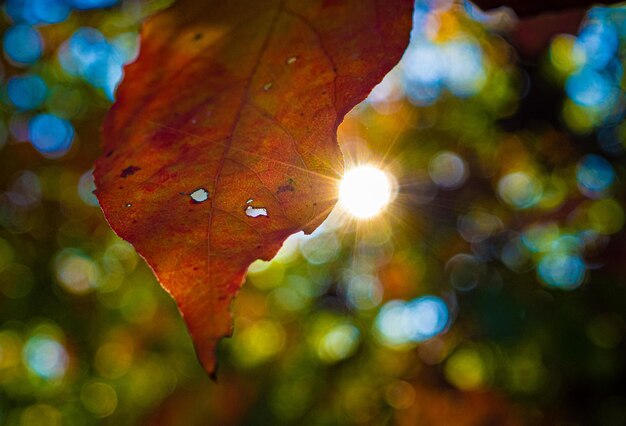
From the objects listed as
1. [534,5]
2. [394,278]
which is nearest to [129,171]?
[534,5]

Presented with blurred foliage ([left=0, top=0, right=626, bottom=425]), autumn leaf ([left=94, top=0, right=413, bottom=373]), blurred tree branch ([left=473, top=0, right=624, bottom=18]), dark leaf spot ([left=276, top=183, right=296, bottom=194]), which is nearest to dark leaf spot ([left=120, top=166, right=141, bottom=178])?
autumn leaf ([left=94, top=0, right=413, bottom=373])

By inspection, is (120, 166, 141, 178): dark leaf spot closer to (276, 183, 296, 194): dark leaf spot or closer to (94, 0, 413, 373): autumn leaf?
(94, 0, 413, 373): autumn leaf

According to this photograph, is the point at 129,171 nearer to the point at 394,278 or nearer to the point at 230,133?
the point at 230,133

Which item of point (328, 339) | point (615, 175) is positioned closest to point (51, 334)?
point (328, 339)

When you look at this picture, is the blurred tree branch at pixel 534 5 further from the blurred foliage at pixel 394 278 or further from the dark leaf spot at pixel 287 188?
the blurred foliage at pixel 394 278

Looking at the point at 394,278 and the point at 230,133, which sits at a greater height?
the point at 230,133

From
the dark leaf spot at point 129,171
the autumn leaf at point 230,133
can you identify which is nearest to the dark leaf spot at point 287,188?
the autumn leaf at point 230,133

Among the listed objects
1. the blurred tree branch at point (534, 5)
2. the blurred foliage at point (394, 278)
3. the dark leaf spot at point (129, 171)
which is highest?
the blurred tree branch at point (534, 5)
